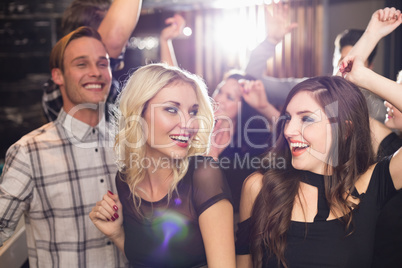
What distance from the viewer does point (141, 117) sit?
1.48 meters

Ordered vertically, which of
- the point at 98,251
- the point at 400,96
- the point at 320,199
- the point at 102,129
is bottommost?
the point at 98,251

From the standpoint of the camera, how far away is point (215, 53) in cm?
427

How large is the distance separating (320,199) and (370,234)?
0.19 meters

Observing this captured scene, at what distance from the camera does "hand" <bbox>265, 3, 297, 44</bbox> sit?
202 centimetres

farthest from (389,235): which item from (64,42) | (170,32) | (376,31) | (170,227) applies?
(64,42)

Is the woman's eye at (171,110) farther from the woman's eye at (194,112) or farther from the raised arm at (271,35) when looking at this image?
the raised arm at (271,35)

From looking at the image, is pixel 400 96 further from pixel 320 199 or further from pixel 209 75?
pixel 209 75

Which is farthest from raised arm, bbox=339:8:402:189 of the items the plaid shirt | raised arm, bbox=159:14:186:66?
the plaid shirt

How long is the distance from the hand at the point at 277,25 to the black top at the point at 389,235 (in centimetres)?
73

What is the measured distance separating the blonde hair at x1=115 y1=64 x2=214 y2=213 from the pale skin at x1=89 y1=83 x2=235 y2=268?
3cm

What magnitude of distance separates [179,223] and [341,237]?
1.77ft

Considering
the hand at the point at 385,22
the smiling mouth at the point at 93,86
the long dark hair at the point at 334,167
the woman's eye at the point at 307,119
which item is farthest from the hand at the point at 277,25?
the smiling mouth at the point at 93,86

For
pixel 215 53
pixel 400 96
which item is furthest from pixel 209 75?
pixel 400 96

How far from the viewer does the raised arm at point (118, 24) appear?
177 cm
